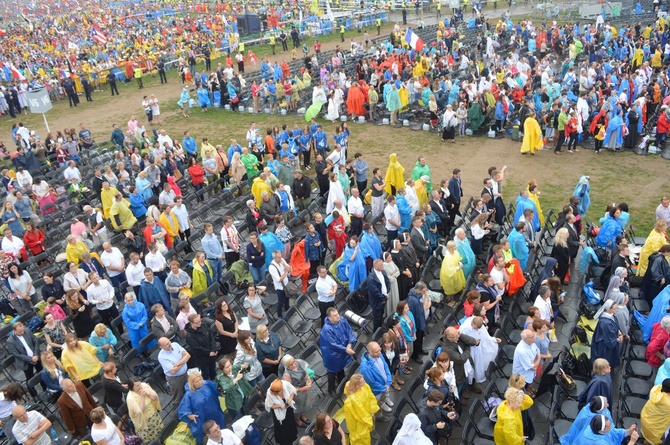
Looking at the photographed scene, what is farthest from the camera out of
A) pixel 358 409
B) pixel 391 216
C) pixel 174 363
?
pixel 391 216

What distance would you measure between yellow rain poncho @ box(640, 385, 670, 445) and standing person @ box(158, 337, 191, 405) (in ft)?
18.9

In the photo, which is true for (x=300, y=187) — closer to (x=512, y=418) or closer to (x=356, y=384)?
(x=356, y=384)

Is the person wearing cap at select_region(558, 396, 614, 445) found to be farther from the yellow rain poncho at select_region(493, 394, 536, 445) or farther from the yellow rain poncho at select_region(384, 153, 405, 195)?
the yellow rain poncho at select_region(384, 153, 405, 195)

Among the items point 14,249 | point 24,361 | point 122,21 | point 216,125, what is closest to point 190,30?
point 122,21

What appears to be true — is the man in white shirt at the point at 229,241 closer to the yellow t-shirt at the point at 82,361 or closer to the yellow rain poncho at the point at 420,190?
the yellow t-shirt at the point at 82,361

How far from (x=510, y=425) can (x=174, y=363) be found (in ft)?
14.1

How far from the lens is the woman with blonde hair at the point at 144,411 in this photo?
6832 millimetres

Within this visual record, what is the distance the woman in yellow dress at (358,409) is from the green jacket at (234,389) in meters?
1.48

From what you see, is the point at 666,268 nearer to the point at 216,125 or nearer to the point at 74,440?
the point at 74,440

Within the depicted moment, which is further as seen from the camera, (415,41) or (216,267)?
(415,41)

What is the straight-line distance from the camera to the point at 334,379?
808 cm

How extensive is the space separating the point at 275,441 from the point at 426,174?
6.98 meters

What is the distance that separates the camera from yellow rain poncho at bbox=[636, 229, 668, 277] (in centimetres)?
928

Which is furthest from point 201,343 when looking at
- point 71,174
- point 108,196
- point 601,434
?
point 71,174
